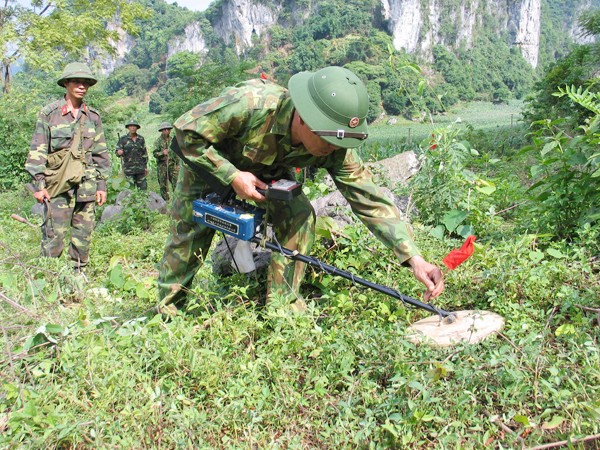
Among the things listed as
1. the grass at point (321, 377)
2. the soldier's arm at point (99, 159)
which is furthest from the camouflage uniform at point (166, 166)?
the grass at point (321, 377)

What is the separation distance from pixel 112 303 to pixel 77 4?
15.3 meters

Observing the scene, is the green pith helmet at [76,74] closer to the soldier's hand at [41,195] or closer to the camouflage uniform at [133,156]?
the soldier's hand at [41,195]

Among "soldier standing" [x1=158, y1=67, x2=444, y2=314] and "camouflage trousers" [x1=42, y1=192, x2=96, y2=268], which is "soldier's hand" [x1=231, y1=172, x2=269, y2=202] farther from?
"camouflage trousers" [x1=42, y1=192, x2=96, y2=268]

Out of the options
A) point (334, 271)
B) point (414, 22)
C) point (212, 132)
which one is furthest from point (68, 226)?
point (414, 22)

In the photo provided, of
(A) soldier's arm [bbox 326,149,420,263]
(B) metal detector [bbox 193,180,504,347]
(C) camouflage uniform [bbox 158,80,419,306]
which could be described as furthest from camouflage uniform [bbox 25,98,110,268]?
(A) soldier's arm [bbox 326,149,420,263]

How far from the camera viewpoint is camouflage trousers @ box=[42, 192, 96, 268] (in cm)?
445

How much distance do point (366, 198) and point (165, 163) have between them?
24.9 ft

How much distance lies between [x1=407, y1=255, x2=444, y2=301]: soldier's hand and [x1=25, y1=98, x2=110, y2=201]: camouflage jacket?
10.9 ft

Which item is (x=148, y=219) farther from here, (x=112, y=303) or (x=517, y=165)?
(x=517, y=165)

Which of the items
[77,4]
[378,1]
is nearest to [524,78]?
[378,1]

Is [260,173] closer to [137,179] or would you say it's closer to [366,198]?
[366,198]

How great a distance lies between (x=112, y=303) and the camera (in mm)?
3430

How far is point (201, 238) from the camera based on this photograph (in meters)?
3.03

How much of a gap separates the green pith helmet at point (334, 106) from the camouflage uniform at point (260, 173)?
229 mm
